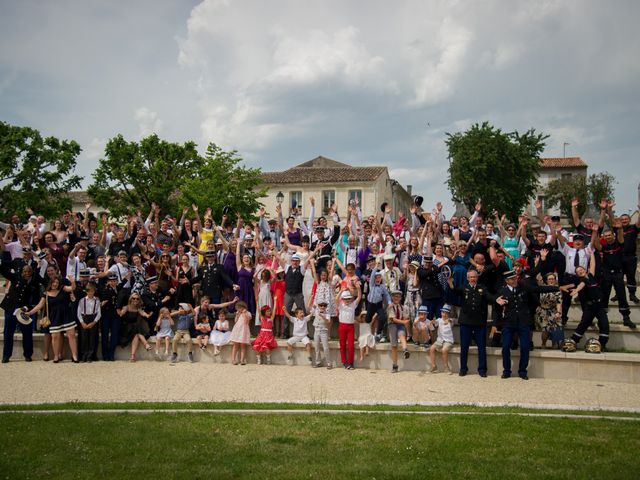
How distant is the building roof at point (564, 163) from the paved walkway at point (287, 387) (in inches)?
2531

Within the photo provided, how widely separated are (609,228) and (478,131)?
27835 mm

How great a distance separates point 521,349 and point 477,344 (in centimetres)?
81

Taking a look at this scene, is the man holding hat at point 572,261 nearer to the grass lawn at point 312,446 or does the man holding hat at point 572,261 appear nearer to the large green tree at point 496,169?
the grass lawn at point 312,446

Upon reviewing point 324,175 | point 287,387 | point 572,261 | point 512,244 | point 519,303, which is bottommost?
point 287,387

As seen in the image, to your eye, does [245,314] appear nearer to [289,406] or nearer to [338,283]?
[338,283]

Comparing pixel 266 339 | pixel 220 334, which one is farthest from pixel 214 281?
pixel 266 339

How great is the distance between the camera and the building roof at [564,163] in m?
68.3

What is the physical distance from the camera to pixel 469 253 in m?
12.3

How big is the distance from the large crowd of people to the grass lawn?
348 cm

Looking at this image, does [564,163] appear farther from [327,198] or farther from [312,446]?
[312,446]

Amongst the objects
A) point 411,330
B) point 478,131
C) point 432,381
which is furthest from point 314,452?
point 478,131

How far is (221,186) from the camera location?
38594 mm

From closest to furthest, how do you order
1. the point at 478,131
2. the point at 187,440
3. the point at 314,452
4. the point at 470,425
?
the point at 314,452, the point at 187,440, the point at 470,425, the point at 478,131

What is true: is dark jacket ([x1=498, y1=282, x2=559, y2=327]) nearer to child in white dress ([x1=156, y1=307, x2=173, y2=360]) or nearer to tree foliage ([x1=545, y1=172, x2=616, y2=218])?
child in white dress ([x1=156, y1=307, x2=173, y2=360])
